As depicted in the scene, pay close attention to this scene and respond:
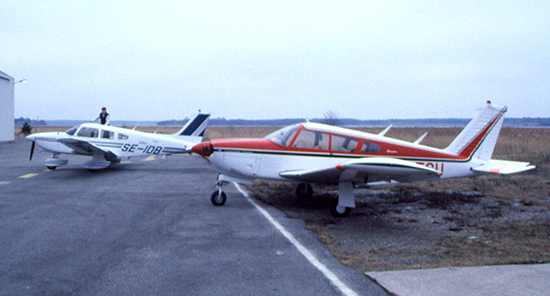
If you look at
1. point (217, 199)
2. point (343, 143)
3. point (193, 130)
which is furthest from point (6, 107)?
point (343, 143)

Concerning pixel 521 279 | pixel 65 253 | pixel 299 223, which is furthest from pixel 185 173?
pixel 521 279

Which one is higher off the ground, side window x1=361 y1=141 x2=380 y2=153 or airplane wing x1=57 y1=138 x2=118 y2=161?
side window x1=361 y1=141 x2=380 y2=153

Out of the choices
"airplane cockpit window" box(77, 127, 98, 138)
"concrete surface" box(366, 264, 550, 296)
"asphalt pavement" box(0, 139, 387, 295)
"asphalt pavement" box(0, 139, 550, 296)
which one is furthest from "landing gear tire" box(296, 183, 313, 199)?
"airplane cockpit window" box(77, 127, 98, 138)

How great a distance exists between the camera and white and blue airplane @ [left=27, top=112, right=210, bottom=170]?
17.0 metres

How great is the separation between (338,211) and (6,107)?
37.6m

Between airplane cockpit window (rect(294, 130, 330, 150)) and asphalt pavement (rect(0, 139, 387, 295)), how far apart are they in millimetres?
1571

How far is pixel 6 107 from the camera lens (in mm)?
37969

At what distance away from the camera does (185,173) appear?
1669 centimetres

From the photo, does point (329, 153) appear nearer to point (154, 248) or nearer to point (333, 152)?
point (333, 152)

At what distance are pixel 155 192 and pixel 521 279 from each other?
29.6 feet

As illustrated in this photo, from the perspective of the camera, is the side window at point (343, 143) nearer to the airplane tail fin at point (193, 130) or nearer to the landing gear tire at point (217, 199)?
the landing gear tire at point (217, 199)

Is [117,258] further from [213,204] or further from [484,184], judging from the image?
[484,184]

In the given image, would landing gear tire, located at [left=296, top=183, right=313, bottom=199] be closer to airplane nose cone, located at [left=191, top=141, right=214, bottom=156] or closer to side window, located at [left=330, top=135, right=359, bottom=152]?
side window, located at [left=330, top=135, right=359, bottom=152]

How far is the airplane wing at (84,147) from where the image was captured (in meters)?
16.3
